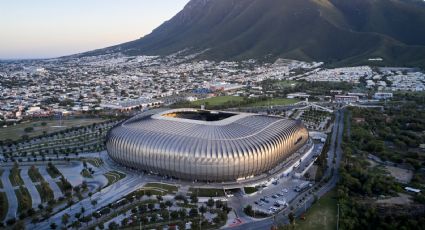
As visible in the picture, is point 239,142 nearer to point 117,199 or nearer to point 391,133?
point 117,199

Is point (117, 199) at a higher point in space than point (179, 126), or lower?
lower

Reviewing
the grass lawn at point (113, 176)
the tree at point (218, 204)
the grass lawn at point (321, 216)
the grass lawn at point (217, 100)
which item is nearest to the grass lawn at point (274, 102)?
the grass lawn at point (217, 100)

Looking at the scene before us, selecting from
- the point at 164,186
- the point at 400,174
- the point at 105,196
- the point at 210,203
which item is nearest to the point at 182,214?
the point at 210,203

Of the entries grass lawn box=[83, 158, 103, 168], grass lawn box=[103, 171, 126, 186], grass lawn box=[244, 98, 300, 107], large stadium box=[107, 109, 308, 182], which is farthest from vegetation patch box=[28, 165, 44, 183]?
grass lawn box=[244, 98, 300, 107]

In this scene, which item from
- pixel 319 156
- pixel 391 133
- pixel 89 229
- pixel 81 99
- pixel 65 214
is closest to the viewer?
pixel 89 229

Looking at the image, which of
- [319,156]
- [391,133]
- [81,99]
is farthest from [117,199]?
[81,99]

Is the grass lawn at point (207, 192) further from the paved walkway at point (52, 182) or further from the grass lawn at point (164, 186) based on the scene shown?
the paved walkway at point (52, 182)

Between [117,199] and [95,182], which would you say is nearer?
[117,199]

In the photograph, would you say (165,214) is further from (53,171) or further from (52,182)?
(53,171)
